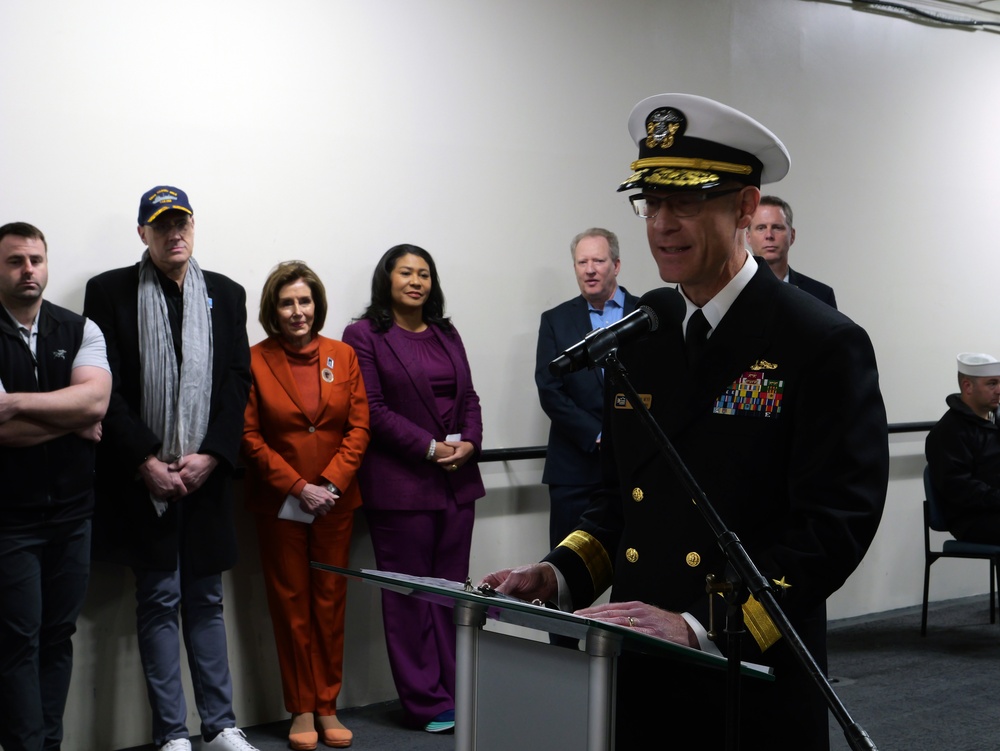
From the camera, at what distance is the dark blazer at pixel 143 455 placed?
11.9 ft

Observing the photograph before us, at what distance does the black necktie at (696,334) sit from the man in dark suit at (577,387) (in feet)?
8.77

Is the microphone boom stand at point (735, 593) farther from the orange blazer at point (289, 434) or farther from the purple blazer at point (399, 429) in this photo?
the purple blazer at point (399, 429)

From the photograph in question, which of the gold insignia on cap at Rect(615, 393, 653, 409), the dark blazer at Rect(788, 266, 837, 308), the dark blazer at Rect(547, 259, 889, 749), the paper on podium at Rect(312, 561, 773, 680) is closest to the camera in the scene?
the paper on podium at Rect(312, 561, 773, 680)

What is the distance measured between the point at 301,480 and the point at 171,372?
583 millimetres

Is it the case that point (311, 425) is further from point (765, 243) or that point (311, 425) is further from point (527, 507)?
point (765, 243)

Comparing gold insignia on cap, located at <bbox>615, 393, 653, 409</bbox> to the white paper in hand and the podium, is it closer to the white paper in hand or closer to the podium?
the podium

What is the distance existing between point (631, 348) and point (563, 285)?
3.04m

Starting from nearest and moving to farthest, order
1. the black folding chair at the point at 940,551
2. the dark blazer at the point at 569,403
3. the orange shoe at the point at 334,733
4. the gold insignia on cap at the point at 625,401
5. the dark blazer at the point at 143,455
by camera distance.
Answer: the gold insignia on cap at the point at 625,401 → the dark blazer at the point at 143,455 → the orange shoe at the point at 334,733 → the dark blazer at the point at 569,403 → the black folding chair at the point at 940,551

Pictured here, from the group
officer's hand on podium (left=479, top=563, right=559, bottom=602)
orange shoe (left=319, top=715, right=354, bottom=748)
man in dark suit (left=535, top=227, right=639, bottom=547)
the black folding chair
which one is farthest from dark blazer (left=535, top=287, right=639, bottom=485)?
officer's hand on podium (left=479, top=563, right=559, bottom=602)

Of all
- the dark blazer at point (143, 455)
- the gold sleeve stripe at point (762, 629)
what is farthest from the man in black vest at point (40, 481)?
the gold sleeve stripe at point (762, 629)

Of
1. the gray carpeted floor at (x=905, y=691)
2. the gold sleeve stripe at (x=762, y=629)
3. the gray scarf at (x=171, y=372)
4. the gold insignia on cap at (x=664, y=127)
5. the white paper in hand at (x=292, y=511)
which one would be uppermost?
the gold insignia on cap at (x=664, y=127)

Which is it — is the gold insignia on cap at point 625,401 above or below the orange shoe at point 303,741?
above

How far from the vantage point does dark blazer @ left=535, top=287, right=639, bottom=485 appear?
453 cm

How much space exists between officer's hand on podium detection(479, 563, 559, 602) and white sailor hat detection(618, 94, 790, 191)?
616 mm
